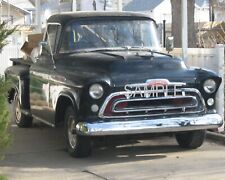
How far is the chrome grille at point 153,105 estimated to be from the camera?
7.84 meters

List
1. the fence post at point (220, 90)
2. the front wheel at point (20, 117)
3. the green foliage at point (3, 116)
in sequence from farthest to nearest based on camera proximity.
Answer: the front wheel at point (20, 117), the fence post at point (220, 90), the green foliage at point (3, 116)

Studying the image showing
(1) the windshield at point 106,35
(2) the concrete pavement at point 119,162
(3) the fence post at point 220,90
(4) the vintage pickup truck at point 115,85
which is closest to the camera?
(2) the concrete pavement at point 119,162

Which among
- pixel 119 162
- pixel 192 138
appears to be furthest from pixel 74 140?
pixel 192 138

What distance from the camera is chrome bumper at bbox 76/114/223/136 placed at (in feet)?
25.3

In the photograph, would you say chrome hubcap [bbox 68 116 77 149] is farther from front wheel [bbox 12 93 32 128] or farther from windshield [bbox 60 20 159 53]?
front wheel [bbox 12 93 32 128]

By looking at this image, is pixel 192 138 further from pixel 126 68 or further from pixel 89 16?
pixel 89 16

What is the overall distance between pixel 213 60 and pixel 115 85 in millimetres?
2993

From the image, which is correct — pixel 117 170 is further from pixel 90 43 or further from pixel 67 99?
pixel 90 43

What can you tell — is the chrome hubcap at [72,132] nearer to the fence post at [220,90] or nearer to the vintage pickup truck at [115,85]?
the vintage pickup truck at [115,85]

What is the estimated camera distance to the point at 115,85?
25.7 ft

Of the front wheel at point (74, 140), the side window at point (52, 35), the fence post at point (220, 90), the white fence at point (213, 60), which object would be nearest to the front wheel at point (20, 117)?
the side window at point (52, 35)

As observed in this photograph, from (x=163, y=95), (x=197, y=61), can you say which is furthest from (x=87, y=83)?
(x=197, y=61)

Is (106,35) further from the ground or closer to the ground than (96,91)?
further from the ground

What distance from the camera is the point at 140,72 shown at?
317 inches
